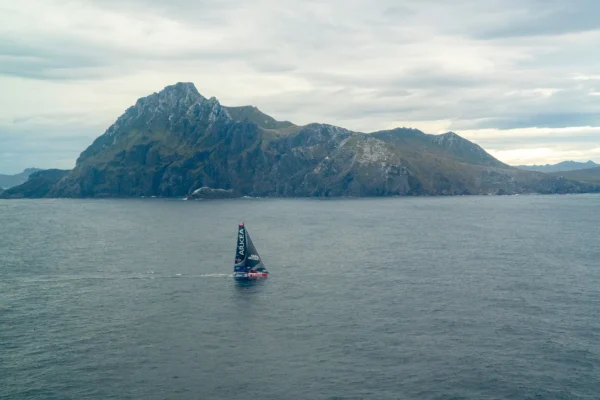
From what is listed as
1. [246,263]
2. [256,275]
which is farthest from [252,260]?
[256,275]

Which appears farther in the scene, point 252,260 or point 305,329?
point 252,260

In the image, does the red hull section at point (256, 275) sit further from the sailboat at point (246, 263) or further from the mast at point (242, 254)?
the mast at point (242, 254)

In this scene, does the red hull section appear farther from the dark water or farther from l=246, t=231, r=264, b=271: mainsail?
the dark water

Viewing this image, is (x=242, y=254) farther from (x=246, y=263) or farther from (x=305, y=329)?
(x=305, y=329)

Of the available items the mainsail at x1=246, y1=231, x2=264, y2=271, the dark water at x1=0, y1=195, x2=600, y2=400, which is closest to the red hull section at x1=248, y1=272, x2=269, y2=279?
the mainsail at x1=246, y1=231, x2=264, y2=271

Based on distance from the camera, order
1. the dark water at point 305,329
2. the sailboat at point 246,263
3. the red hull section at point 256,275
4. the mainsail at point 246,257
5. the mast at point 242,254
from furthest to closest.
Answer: the mast at point 242,254, the mainsail at point 246,257, the sailboat at point 246,263, the red hull section at point 256,275, the dark water at point 305,329

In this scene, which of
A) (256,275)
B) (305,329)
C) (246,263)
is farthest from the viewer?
(246,263)

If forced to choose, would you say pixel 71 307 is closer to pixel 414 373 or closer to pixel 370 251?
pixel 414 373

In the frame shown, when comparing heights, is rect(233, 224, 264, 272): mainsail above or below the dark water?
above

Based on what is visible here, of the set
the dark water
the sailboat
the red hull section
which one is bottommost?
the dark water

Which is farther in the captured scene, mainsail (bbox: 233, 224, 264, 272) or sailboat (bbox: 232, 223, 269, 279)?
mainsail (bbox: 233, 224, 264, 272)

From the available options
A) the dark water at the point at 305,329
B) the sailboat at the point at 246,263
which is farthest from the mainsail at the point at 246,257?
the dark water at the point at 305,329

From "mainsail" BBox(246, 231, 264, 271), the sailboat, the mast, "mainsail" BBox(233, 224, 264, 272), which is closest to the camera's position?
the sailboat
